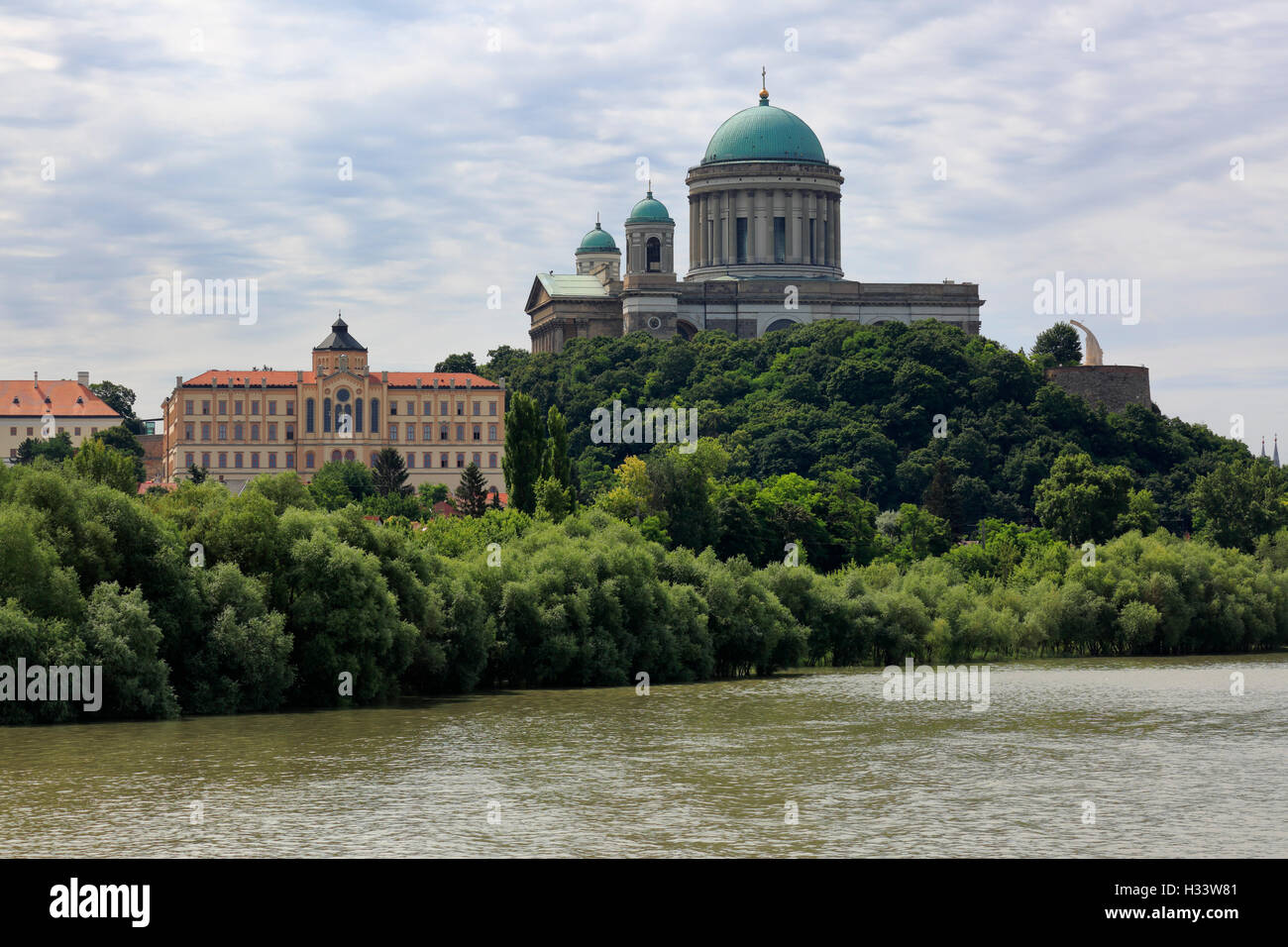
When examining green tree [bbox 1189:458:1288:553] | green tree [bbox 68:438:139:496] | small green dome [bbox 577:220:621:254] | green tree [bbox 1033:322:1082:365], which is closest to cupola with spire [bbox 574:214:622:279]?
small green dome [bbox 577:220:621:254]

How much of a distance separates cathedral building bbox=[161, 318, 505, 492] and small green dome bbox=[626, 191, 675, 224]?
1933 cm

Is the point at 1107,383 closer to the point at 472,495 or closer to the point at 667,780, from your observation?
the point at 472,495

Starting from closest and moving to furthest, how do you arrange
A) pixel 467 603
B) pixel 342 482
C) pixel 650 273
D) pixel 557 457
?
pixel 467 603 → pixel 557 457 → pixel 342 482 → pixel 650 273

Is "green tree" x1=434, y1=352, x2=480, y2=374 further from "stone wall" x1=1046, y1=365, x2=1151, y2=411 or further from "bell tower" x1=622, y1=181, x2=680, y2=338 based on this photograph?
"stone wall" x1=1046, y1=365, x2=1151, y2=411

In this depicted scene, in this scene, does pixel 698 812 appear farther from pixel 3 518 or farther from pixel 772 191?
pixel 772 191

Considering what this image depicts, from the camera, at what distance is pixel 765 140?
463ft

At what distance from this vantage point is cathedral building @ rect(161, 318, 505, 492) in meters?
126

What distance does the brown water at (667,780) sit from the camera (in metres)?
26.4

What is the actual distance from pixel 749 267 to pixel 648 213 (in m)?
8.96

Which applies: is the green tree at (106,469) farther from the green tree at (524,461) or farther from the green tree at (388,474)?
the green tree at (388,474)

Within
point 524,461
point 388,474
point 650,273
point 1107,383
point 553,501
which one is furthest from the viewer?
point 650,273

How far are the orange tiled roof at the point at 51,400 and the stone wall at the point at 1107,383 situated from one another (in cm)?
7347

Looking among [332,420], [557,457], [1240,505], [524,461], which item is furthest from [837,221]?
[524,461]
